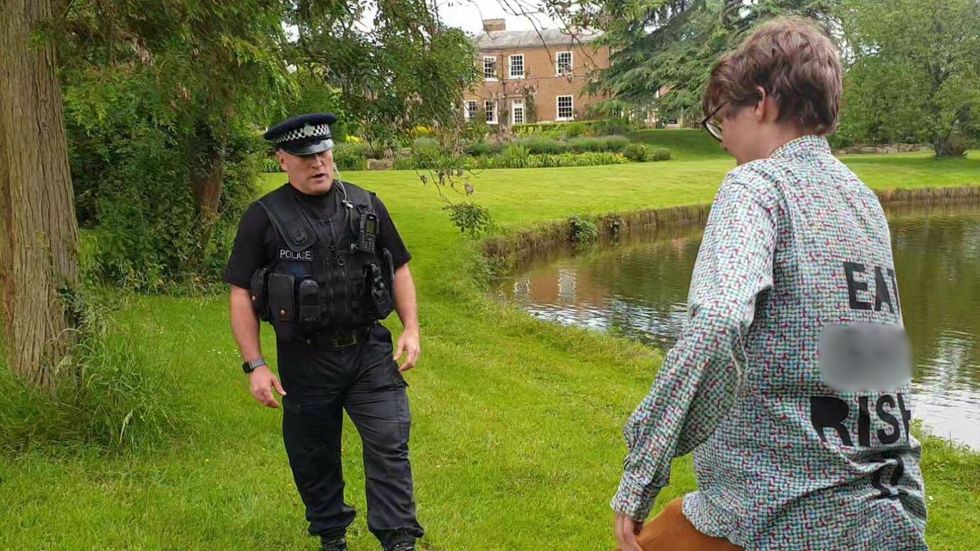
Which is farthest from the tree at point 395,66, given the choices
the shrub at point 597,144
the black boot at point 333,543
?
the shrub at point 597,144

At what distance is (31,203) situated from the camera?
5285 millimetres

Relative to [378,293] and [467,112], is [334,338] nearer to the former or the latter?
[378,293]

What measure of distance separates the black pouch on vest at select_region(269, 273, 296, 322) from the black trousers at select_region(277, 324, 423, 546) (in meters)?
0.19

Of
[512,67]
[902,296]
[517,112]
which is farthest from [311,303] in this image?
[517,112]

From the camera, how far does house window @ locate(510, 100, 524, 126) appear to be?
5809cm

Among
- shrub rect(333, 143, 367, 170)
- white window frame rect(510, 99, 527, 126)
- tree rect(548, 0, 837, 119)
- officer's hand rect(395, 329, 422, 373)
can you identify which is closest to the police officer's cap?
officer's hand rect(395, 329, 422, 373)

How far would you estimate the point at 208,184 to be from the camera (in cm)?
1175

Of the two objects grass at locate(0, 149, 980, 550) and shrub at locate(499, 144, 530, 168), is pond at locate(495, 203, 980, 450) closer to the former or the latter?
grass at locate(0, 149, 980, 550)

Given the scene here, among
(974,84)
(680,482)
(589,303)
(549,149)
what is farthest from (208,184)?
(974,84)

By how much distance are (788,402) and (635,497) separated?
38cm

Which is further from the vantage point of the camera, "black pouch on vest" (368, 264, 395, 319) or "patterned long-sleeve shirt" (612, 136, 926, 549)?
"black pouch on vest" (368, 264, 395, 319)

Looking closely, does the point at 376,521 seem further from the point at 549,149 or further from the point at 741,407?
the point at 549,149

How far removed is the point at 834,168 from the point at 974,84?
42.3m

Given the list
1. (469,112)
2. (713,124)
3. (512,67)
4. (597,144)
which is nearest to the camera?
(713,124)
